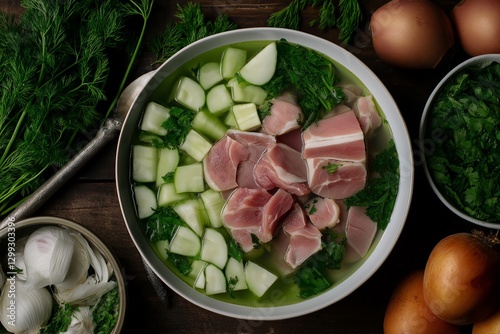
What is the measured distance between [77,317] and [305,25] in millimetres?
1444

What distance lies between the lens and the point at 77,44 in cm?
219

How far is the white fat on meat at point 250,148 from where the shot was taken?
2079 mm

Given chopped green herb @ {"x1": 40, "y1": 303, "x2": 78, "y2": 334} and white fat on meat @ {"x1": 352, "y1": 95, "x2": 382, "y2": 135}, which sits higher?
white fat on meat @ {"x1": 352, "y1": 95, "x2": 382, "y2": 135}

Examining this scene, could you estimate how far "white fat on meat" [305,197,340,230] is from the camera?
2061mm

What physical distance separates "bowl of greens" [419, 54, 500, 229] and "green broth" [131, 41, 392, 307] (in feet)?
0.59

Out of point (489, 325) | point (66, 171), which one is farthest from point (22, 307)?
point (489, 325)

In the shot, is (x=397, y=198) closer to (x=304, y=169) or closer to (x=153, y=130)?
(x=304, y=169)

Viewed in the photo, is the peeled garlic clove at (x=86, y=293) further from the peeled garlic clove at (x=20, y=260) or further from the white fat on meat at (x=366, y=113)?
the white fat on meat at (x=366, y=113)

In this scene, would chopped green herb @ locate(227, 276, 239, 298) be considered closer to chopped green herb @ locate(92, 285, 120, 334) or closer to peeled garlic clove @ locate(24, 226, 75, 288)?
chopped green herb @ locate(92, 285, 120, 334)

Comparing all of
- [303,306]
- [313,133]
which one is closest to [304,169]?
[313,133]

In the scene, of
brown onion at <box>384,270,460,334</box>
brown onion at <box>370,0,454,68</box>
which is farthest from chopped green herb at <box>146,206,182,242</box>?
brown onion at <box>370,0,454,68</box>

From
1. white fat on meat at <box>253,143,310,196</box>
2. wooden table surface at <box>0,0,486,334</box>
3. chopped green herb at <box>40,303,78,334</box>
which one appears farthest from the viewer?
wooden table surface at <box>0,0,486,334</box>

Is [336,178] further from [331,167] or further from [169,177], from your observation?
[169,177]

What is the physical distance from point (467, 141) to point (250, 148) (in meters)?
0.81
